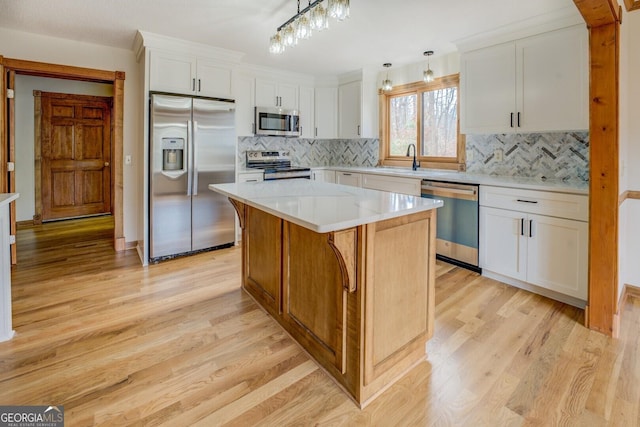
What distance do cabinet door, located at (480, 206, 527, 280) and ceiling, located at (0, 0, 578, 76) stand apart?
5.45ft

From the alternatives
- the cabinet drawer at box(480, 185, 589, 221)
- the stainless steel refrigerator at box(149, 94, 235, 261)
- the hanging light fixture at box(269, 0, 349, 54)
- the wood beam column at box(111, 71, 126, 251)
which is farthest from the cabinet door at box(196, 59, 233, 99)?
the cabinet drawer at box(480, 185, 589, 221)

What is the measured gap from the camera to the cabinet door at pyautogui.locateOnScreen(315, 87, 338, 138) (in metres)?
5.31

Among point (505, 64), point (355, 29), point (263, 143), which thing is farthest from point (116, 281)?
point (505, 64)

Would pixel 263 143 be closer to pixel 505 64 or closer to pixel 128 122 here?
pixel 128 122

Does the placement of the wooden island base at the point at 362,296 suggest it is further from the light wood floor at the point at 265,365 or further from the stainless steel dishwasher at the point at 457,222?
the stainless steel dishwasher at the point at 457,222

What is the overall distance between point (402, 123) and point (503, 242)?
235 cm

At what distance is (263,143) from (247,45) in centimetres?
157

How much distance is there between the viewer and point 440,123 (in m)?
4.36

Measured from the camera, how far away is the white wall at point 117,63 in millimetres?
3525

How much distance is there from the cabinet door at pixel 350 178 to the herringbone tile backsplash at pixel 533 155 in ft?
4.50

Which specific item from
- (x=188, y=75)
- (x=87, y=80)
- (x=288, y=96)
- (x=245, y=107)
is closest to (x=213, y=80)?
(x=188, y=75)

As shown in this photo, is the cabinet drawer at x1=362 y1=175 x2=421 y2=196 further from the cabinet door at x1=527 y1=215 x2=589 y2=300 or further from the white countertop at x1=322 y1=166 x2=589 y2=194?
the cabinet door at x1=527 y1=215 x2=589 y2=300

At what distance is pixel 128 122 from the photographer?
4160 mm

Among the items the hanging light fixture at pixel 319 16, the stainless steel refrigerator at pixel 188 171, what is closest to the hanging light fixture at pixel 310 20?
the hanging light fixture at pixel 319 16
